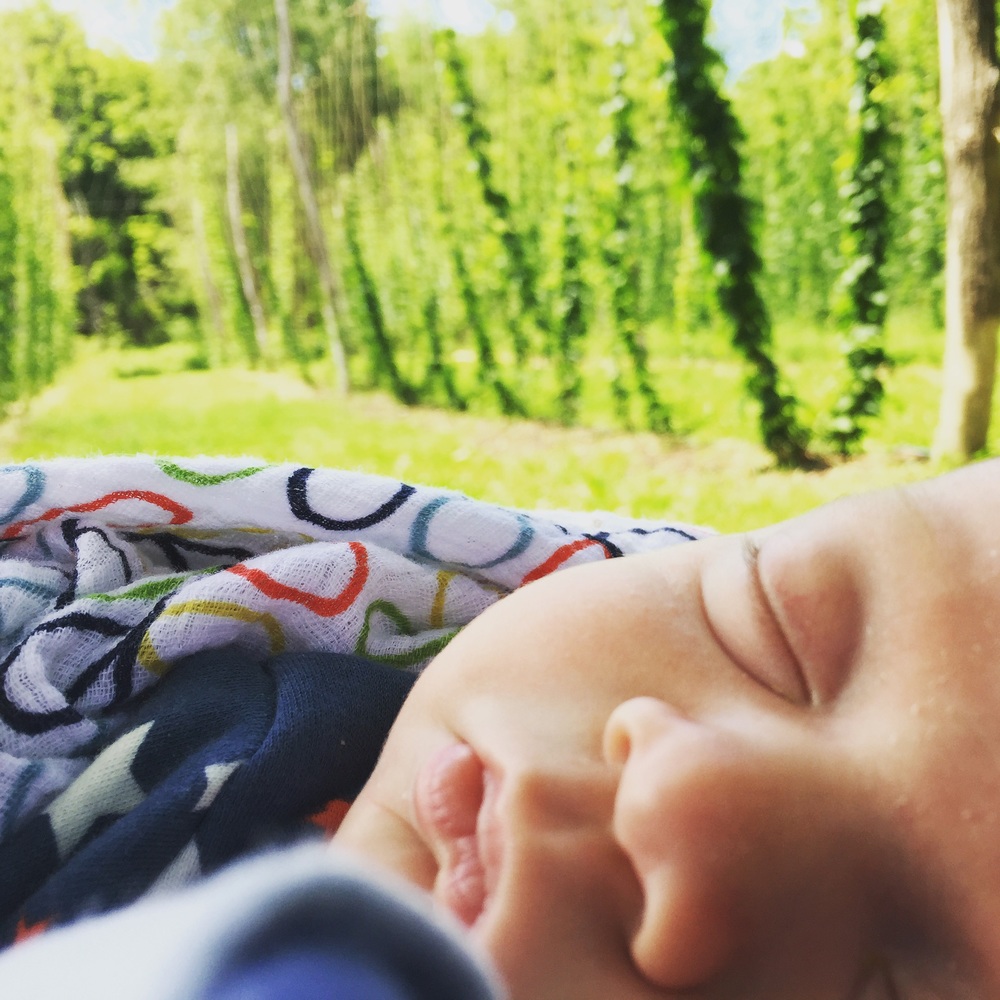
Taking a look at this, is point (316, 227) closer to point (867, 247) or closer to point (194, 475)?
point (867, 247)

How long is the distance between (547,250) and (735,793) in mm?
5449

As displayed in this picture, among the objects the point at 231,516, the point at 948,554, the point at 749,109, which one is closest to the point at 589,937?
the point at 948,554

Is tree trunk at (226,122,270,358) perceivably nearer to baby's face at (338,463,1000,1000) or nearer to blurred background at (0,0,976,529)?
blurred background at (0,0,976,529)

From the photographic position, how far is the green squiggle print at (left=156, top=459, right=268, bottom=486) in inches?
34.9

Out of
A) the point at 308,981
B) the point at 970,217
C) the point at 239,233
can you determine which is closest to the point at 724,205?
the point at 970,217

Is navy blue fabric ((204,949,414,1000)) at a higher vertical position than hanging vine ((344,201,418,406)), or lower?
higher

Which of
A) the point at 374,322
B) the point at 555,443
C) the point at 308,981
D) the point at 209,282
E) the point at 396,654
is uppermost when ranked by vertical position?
the point at 308,981

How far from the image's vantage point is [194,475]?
892mm

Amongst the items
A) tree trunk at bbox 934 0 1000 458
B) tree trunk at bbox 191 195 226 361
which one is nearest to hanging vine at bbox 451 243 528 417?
tree trunk at bbox 934 0 1000 458

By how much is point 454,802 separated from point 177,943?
0.31 metres

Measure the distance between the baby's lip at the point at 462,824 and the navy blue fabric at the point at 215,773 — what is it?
0.52 feet

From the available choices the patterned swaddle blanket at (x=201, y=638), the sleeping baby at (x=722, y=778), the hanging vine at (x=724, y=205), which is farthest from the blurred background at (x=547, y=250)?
the sleeping baby at (x=722, y=778)

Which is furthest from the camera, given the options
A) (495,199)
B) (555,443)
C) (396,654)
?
(495,199)

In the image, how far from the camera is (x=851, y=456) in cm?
349
